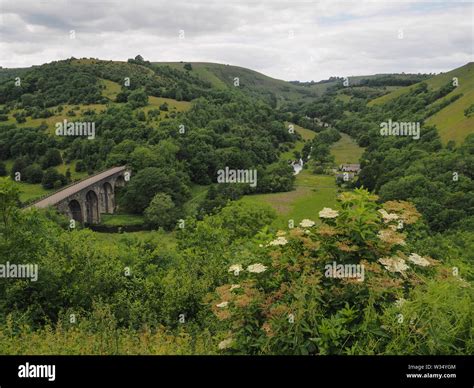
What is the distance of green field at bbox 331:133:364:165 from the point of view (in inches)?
4075

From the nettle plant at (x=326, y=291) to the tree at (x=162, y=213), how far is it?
60.7 metres

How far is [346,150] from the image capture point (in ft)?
374

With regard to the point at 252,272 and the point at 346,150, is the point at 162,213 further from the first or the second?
the point at 346,150

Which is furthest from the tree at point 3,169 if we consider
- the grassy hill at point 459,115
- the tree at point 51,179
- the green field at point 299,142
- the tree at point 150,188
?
the grassy hill at point 459,115

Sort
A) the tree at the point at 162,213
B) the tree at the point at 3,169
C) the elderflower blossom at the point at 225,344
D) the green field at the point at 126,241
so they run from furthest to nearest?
the tree at the point at 3,169 → the tree at the point at 162,213 → the green field at the point at 126,241 → the elderflower blossom at the point at 225,344

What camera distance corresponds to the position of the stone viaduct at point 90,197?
55.6m

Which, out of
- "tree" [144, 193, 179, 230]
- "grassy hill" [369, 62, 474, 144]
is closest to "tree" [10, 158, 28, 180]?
"tree" [144, 193, 179, 230]

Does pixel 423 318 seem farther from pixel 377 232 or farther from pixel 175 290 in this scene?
pixel 175 290

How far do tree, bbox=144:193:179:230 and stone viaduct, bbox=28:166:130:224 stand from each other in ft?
25.9

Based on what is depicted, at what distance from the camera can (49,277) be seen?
11867 millimetres

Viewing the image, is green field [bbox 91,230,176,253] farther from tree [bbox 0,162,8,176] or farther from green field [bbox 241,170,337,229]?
tree [bbox 0,162,8,176]

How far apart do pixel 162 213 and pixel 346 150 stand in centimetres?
6310

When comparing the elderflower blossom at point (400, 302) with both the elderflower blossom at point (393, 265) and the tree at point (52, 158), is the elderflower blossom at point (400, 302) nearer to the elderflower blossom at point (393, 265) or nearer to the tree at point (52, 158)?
the elderflower blossom at point (393, 265)
